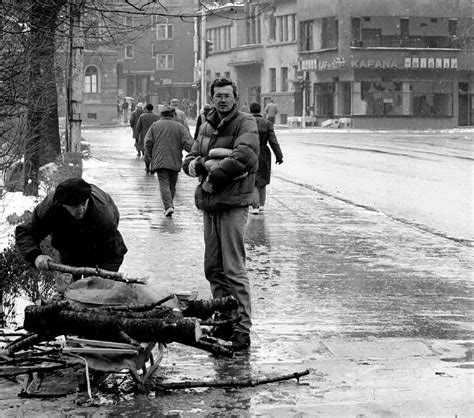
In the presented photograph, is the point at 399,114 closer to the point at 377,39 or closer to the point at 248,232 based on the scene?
the point at 377,39

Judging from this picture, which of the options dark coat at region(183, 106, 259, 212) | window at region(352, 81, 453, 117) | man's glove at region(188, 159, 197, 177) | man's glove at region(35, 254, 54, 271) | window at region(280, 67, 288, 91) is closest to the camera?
man's glove at region(35, 254, 54, 271)

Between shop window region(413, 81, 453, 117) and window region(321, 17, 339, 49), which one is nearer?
shop window region(413, 81, 453, 117)

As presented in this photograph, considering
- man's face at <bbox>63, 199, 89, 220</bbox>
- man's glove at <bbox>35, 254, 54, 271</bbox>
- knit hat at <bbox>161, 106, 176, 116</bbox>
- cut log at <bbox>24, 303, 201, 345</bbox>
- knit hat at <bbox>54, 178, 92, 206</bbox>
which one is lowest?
cut log at <bbox>24, 303, 201, 345</bbox>

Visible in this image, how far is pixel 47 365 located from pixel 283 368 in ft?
5.09

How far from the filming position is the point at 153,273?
472 inches

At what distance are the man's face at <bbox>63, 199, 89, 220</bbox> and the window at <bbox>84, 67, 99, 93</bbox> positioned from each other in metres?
78.1

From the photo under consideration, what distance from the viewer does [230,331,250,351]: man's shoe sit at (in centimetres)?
825

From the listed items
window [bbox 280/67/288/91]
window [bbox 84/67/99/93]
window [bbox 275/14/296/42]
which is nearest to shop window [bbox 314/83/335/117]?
window [bbox 280/67/288/91]

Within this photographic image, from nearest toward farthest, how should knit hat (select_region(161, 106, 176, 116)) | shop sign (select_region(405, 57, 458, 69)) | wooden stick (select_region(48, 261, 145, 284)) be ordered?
1. wooden stick (select_region(48, 261, 145, 284))
2. knit hat (select_region(161, 106, 176, 116))
3. shop sign (select_region(405, 57, 458, 69))

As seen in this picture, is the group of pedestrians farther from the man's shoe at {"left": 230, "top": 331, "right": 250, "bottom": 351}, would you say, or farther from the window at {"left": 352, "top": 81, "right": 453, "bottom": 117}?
the window at {"left": 352, "top": 81, "right": 453, "bottom": 117}

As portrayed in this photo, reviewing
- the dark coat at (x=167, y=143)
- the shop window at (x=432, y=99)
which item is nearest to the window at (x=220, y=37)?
the shop window at (x=432, y=99)

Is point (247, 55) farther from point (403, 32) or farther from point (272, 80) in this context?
point (403, 32)

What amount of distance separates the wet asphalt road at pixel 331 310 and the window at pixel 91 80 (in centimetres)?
6627

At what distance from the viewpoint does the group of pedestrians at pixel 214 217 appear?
7.59 metres
